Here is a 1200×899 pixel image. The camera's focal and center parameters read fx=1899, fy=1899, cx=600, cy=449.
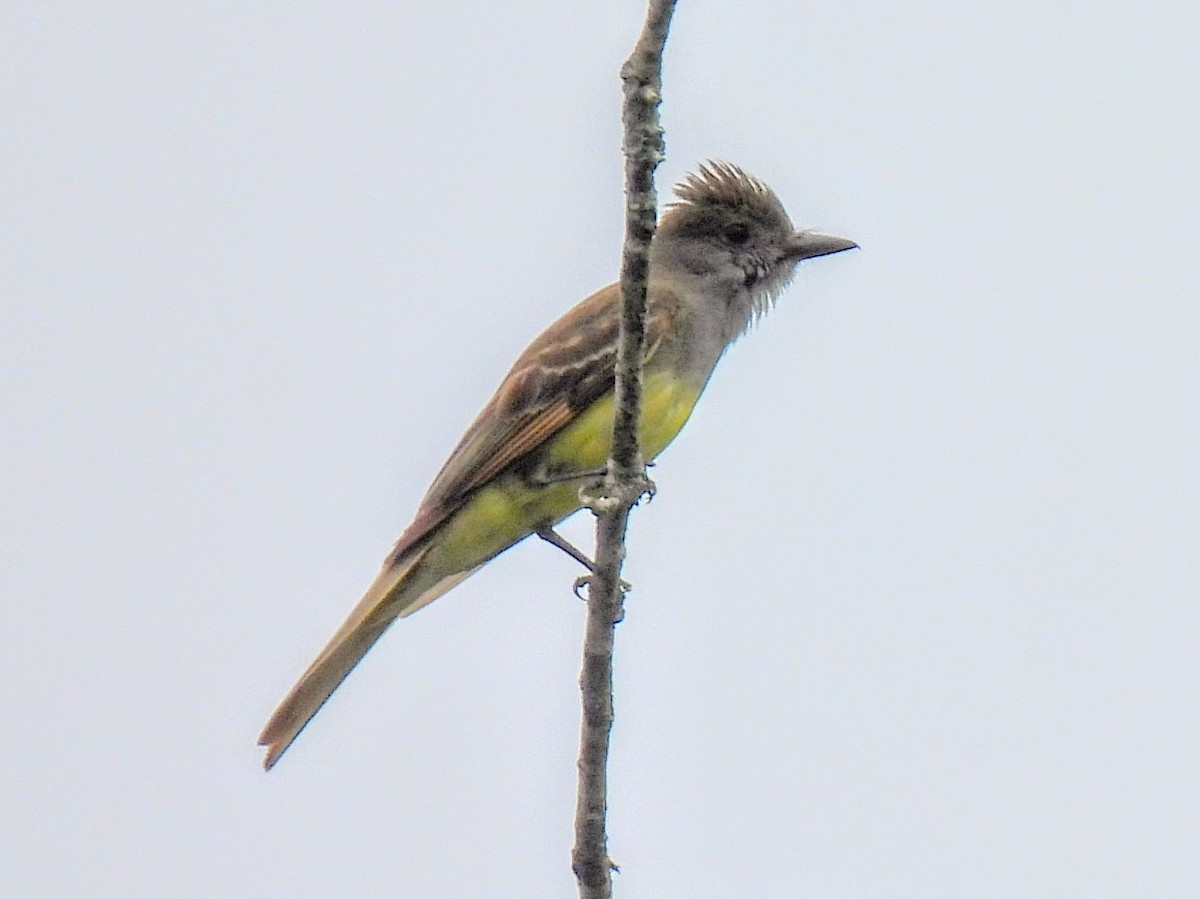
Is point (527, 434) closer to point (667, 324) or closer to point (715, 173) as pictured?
point (667, 324)

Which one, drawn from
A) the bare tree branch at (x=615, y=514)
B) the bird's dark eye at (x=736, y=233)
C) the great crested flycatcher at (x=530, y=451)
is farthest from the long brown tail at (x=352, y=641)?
the bird's dark eye at (x=736, y=233)

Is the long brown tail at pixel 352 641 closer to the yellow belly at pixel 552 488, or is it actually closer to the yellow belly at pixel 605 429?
the yellow belly at pixel 552 488

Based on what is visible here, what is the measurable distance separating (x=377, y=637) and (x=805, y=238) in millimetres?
2687

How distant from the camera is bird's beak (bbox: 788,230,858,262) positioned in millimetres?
8609

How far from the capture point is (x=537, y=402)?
25.2ft

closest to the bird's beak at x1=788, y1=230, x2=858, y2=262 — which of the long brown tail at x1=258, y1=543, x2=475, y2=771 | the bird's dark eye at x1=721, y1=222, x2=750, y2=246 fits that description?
the bird's dark eye at x1=721, y1=222, x2=750, y2=246

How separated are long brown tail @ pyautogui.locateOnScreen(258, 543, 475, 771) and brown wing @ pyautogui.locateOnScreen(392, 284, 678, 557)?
0.14 metres

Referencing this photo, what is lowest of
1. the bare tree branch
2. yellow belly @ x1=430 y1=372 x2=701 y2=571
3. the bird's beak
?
the bare tree branch

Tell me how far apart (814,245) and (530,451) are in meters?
1.87

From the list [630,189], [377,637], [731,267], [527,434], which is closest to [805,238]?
[731,267]

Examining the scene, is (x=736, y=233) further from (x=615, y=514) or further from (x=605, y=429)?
(x=615, y=514)

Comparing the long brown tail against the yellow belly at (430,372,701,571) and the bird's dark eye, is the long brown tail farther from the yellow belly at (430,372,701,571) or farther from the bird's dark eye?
the bird's dark eye

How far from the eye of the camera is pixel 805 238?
8656 mm

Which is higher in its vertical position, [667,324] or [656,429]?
[667,324]
